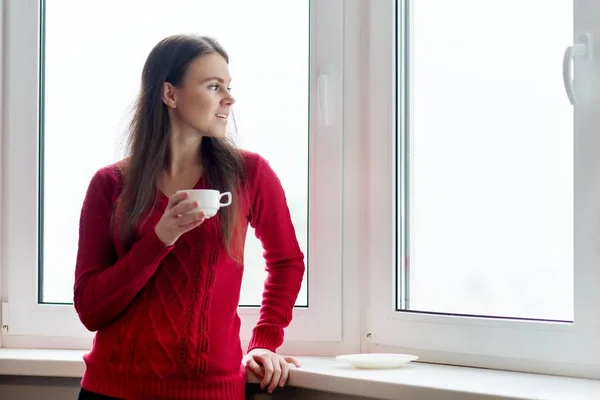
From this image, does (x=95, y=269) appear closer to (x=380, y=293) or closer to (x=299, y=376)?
(x=299, y=376)

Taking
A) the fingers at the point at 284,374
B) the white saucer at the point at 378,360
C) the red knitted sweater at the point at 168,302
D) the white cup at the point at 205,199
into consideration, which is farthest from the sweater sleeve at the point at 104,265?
the white saucer at the point at 378,360

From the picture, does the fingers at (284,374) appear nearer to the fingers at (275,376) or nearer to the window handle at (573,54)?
the fingers at (275,376)

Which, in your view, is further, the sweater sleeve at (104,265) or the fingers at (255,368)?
the fingers at (255,368)

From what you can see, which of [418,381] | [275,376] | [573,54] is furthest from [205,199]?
[573,54]

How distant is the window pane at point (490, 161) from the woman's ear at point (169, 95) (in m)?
0.57

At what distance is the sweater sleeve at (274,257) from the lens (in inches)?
74.4

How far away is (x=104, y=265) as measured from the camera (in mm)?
1834

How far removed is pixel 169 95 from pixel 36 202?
633mm

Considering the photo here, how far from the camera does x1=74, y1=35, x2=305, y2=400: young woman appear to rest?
173 centimetres

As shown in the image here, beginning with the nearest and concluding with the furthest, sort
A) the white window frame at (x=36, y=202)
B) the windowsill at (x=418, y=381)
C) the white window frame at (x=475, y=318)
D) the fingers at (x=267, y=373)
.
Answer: the windowsill at (x=418, y=381), the white window frame at (x=475, y=318), the fingers at (x=267, y=373), the white window frame at (x=36, y=202)

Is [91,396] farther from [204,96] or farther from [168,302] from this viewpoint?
[204,96]

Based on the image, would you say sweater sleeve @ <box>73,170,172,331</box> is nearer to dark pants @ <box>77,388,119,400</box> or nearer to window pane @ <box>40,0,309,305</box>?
dark pants @ <box>77,388,119,400</box>

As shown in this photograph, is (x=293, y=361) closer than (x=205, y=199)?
No

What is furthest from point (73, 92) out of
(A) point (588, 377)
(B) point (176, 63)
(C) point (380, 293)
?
(A) point (588, 377)
